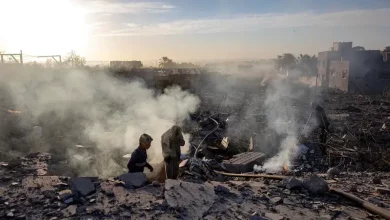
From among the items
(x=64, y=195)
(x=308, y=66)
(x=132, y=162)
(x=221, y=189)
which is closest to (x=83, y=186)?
(x=64, y=195)

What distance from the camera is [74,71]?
1731 centimetres

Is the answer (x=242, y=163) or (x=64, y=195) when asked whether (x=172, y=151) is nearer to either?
(x=64, y=195)

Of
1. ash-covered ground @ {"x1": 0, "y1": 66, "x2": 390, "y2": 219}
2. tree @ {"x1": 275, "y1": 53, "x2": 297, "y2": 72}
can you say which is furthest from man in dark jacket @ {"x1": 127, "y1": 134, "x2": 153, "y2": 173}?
tree @ {"x1": 275, "y1": 53, "x2": 297, "y2": 72}

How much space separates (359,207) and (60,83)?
1475cm

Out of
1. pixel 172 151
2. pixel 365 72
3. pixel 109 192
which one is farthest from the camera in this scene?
pixel 365 72

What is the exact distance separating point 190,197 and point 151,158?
3.85m

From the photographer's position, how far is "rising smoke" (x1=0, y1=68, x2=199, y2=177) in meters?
8.14

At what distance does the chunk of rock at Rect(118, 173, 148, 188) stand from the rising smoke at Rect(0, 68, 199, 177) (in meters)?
2.67

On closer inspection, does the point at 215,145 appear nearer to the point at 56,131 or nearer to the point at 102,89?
the point at 56,131

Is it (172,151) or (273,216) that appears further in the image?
(172,151)

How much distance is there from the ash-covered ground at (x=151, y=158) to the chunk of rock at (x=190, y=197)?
15 mm

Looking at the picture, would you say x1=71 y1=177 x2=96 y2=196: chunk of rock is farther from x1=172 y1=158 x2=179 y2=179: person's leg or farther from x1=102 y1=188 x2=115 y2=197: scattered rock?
x1=172 y1=158 x2=179 y2=179: person's leg

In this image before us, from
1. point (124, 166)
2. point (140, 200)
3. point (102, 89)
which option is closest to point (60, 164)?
point (124, 166)

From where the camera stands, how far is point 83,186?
4.34 meters
